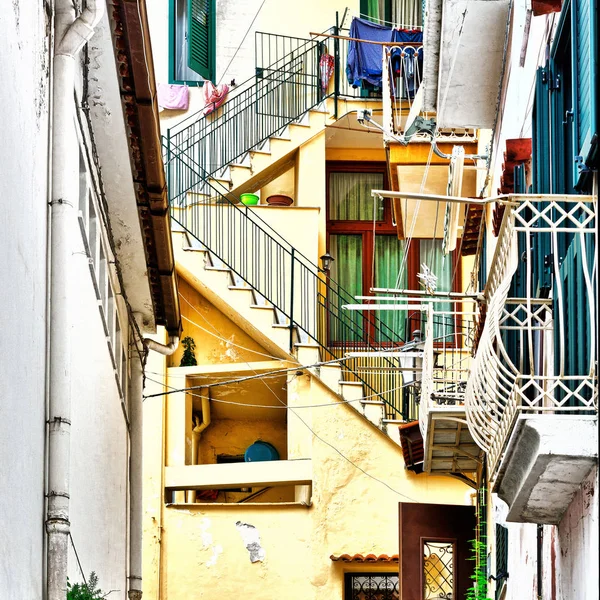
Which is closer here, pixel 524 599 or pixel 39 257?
pixel 39 257

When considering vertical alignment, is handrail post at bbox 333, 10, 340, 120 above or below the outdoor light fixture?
above

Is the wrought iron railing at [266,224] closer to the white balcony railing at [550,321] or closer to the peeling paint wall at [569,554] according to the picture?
the peeling paint wall at [569,554]

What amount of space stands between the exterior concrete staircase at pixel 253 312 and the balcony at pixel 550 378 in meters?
13.4

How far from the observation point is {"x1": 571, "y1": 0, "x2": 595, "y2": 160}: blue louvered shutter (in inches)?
319

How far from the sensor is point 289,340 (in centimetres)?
2417

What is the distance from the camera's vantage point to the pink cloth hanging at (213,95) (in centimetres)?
2777

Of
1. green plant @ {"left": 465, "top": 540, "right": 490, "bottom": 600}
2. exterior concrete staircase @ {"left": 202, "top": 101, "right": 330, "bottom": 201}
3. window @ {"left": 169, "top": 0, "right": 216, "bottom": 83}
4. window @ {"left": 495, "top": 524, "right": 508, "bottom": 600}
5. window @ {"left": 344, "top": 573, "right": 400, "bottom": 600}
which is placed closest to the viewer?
window @ {"left": 495, "top": 524, "right": 508, "bottom": 600}

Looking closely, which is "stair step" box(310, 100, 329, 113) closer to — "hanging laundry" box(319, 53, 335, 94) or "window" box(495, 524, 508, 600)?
"hanging laundry" box(319, 53, 335, 94)

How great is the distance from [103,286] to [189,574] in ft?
33.2

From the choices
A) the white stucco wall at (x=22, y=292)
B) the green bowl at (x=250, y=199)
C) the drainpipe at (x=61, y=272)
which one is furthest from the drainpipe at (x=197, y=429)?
the white stucco wall at (x=22, y=292)

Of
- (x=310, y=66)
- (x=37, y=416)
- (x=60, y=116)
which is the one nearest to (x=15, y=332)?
(x=37, y=416)

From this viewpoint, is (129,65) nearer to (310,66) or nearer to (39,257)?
(39,257)

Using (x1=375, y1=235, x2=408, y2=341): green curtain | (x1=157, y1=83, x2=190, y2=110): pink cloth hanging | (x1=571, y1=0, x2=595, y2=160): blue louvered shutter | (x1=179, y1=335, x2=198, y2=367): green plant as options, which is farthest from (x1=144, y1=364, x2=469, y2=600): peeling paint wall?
(x1=571, y1=0, x2=595, y2=160): blue louvered shutter

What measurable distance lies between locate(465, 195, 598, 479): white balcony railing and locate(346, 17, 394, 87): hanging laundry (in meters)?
16.8
